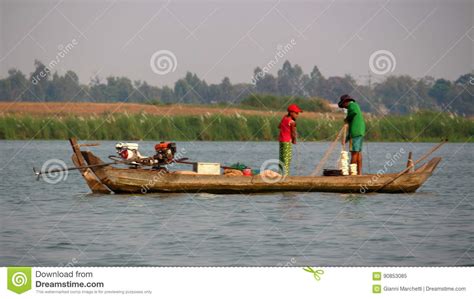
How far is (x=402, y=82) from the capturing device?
63.2 metres

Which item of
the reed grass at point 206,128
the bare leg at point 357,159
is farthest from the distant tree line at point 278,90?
the bare leg at point 357,159

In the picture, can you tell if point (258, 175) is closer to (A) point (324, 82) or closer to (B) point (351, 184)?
(B) point (351, 184)

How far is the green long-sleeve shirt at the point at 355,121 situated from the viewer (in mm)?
17062

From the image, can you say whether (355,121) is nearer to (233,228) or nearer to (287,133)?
(287,133)

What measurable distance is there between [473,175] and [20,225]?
12659 millimetres

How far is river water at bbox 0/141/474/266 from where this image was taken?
12.0 meters

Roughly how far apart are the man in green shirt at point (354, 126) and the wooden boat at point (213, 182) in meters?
0.39

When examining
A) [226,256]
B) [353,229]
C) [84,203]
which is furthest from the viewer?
[84,203]

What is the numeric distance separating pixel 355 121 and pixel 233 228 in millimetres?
3918

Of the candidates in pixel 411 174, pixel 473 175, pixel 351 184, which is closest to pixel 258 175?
pixel 351 184

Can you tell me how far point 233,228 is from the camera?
1405cm
